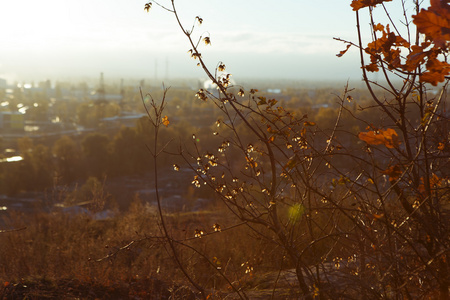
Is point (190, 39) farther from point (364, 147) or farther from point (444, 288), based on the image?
point (444, 288)

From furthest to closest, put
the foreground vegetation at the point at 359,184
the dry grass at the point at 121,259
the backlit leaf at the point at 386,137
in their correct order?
the dry grass at the point at 121,259 < the foreground vegetation at the point at 359,184 < the backlit leaf at the point at 386,137

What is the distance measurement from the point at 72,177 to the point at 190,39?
2997 cm

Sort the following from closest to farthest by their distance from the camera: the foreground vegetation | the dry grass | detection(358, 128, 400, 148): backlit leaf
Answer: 1. detection(358, 128, 400, 148): backlit leaf
2. the foreground vegetation
3. the dry grass

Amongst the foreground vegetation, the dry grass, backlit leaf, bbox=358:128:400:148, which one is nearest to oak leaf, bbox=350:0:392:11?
the foreground vegetation

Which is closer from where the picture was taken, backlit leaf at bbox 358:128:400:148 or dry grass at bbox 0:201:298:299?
backlit leaf at bbox 358:128:400:148

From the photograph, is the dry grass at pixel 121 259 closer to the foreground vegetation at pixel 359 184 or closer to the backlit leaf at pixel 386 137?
the foreground vegetation at pixel 359 184

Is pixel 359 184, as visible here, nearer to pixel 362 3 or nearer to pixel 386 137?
pixel 386 137

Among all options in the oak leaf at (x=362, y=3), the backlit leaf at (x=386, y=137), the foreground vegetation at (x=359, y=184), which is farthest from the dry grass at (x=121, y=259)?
the oak leaf at (x=362, y=3)

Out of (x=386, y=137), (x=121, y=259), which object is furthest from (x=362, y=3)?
(x=121, y=259)

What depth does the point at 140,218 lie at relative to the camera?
13.5 meters

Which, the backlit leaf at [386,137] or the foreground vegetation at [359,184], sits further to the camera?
the foreground vegetation at [359,184]

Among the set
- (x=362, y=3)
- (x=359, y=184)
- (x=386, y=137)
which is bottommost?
(x=359, y=184)

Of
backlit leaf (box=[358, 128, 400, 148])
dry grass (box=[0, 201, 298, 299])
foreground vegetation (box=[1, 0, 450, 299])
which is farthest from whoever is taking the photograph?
Answer: dry grass (box=[0, 201, 298, 299])

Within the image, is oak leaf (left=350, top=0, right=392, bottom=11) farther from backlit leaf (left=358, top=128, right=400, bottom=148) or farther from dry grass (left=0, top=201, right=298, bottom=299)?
dry grass (left=0, top=201, right=298, bottom=299)
